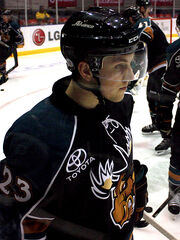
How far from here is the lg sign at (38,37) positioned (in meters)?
7.49

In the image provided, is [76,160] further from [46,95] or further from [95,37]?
[46,95]

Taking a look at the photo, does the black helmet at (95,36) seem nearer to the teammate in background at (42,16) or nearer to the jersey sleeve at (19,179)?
the jersey sleeve at (19,179)

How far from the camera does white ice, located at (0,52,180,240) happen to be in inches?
74.4

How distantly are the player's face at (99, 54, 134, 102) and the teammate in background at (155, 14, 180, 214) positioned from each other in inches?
37.4

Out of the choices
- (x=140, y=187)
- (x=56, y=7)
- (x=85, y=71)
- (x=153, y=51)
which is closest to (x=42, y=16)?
(x=56, y=7)

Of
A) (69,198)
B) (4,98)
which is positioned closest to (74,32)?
(69,198)

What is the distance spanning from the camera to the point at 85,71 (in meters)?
0.79

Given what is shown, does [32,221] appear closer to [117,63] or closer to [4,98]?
[117,63]

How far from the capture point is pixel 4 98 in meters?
4.09

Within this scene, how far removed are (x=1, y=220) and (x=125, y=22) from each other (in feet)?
1.70

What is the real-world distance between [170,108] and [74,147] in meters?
1.22

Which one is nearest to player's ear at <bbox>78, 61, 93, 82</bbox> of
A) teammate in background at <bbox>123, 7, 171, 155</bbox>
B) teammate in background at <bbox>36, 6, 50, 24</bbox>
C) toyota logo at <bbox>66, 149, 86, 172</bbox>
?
toyota logo at <bbox>66, 149, 86, 172</bbox>

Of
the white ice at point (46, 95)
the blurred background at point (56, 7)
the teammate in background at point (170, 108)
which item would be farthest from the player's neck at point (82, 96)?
the blurred background at point (56, 7)

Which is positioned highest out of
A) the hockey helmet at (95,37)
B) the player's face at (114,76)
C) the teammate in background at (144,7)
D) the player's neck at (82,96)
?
the teammate in background at (144,7)
